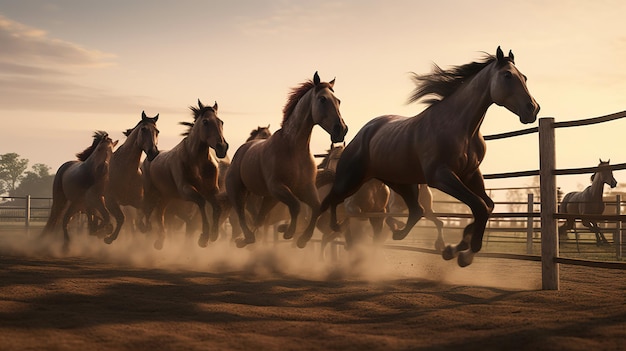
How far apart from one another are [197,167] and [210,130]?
2.47ft

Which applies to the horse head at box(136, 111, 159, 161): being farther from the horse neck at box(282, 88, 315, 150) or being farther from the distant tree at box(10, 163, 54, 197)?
the distant tree at box(10, 163, 54, 197)

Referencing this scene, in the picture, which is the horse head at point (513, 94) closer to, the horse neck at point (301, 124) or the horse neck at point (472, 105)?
the horse neck at point (472, 105)

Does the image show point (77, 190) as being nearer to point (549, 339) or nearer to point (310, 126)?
point (310, 126)

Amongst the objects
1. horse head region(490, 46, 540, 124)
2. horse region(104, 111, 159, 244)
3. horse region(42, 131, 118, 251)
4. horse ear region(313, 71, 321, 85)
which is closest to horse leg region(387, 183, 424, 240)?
horse ear region(313, 71, 321, 85)

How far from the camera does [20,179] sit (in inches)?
4579

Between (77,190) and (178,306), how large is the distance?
24.8 feet

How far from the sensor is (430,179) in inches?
245

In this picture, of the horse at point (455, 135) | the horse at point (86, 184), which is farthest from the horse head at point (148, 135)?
the horse at point (455, 135)

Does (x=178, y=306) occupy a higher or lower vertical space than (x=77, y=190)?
lower

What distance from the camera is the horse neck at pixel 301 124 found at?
8.06 meters

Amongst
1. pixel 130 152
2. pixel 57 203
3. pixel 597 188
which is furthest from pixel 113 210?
pixel 597 188

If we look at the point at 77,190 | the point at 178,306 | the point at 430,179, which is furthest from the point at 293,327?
the point at 77,190

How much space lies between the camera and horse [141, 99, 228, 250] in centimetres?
910

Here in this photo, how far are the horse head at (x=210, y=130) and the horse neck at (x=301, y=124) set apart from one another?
42.5 inches
